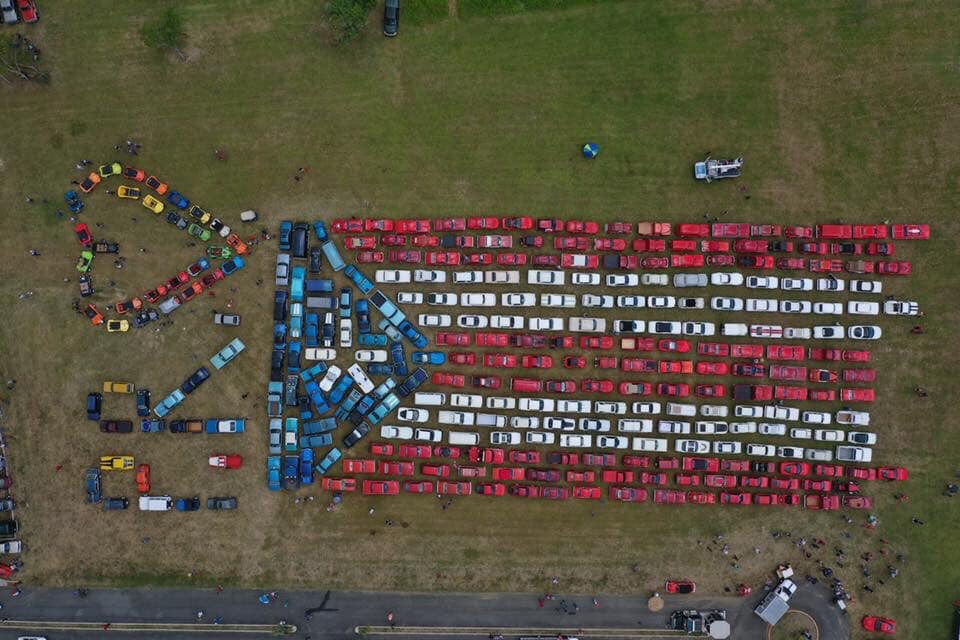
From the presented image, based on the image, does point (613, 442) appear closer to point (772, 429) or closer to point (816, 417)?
→ point (772, 429)

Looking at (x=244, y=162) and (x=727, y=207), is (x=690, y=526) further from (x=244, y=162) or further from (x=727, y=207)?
(x=244, y=162)

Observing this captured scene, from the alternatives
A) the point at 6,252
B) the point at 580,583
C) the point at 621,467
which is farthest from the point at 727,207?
the point at 6,252

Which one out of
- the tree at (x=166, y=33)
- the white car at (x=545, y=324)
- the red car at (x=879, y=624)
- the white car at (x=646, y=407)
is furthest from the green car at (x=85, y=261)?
the red car at (x=879, y=624)

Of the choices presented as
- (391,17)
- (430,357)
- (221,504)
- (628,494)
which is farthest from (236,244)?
(628,494)

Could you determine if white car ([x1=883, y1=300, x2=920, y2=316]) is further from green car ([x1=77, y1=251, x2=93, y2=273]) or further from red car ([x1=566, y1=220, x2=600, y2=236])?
green car ([x1=77, y1=251, x2=93, y2=273])

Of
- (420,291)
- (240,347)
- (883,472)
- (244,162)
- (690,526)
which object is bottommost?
(690,526)

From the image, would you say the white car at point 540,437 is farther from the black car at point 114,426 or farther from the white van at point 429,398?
the black car at point 114,426

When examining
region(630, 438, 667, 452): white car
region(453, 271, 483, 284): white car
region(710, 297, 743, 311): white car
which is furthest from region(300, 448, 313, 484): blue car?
region(710, 297, 743, 311): white car
